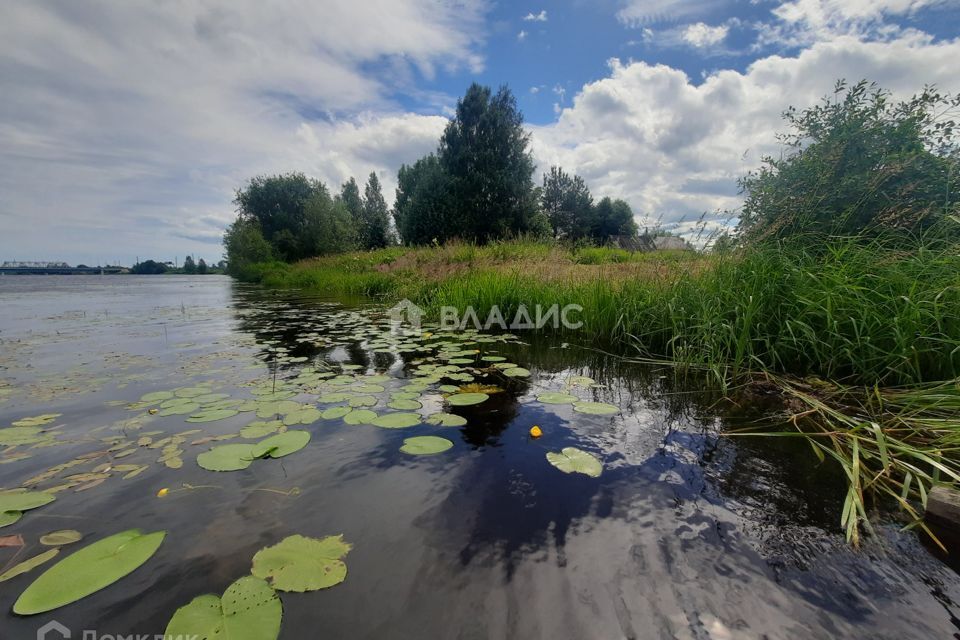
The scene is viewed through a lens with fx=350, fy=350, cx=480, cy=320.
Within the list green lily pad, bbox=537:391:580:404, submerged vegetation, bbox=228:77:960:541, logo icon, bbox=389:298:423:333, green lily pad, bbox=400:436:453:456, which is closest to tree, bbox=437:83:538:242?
logo icon, bbox=389:298:423:333

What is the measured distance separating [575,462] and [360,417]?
1390mm

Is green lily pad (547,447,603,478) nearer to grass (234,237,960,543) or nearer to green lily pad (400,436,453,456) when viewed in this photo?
green lily pad (400,436,453,456)

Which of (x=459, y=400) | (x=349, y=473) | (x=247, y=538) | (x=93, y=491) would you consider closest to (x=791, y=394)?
(x=459, y=400)

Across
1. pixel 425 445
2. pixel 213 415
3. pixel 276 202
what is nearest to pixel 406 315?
pixel 213 415

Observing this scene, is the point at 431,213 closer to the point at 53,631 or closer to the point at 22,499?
the point at 22,499

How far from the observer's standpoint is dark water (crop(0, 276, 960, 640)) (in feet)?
Result: 3.43

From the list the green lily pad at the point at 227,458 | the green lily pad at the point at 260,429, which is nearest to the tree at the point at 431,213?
the green lily pad at the point at 260,429

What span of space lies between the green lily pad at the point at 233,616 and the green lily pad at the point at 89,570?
0.33 metres

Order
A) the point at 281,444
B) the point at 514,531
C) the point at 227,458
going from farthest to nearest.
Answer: the point at 281,444
the point at 227,458
the point at 514,531

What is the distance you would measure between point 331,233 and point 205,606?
91.0 ft

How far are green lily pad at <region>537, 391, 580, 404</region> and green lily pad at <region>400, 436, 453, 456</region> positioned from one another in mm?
937

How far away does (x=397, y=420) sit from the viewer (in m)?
2.29

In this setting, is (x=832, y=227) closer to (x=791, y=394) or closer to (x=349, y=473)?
(x=791, y=394)

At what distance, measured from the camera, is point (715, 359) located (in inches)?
124
